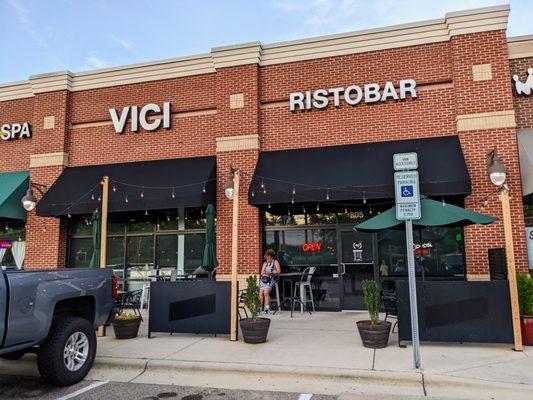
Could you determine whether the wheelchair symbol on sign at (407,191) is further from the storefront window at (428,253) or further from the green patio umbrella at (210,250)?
the storefront window at (428,253)

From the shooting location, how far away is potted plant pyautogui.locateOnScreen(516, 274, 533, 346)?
23.3 ft

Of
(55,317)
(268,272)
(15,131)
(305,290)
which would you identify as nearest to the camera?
(55,317)

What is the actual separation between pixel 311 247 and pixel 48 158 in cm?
842

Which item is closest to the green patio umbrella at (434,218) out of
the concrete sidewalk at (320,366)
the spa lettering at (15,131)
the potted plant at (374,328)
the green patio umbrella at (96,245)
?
the potted plant at (374,328)

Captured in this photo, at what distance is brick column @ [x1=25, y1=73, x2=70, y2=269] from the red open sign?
287 inches

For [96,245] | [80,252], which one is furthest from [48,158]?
[96,245]

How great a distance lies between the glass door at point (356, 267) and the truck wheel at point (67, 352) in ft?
22.1

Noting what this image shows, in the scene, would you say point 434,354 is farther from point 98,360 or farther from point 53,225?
point 53,225

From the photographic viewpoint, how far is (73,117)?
1348cm

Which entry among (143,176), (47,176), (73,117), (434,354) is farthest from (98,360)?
(73,117)

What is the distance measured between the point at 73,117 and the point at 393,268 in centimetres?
1051

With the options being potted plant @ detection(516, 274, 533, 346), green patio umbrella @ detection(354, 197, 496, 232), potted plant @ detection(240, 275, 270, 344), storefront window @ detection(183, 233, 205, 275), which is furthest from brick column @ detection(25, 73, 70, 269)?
potted plant @ detection(516, 274, 533, 346)

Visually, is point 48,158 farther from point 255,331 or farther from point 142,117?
point 255,331

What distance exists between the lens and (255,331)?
7.45 metres
